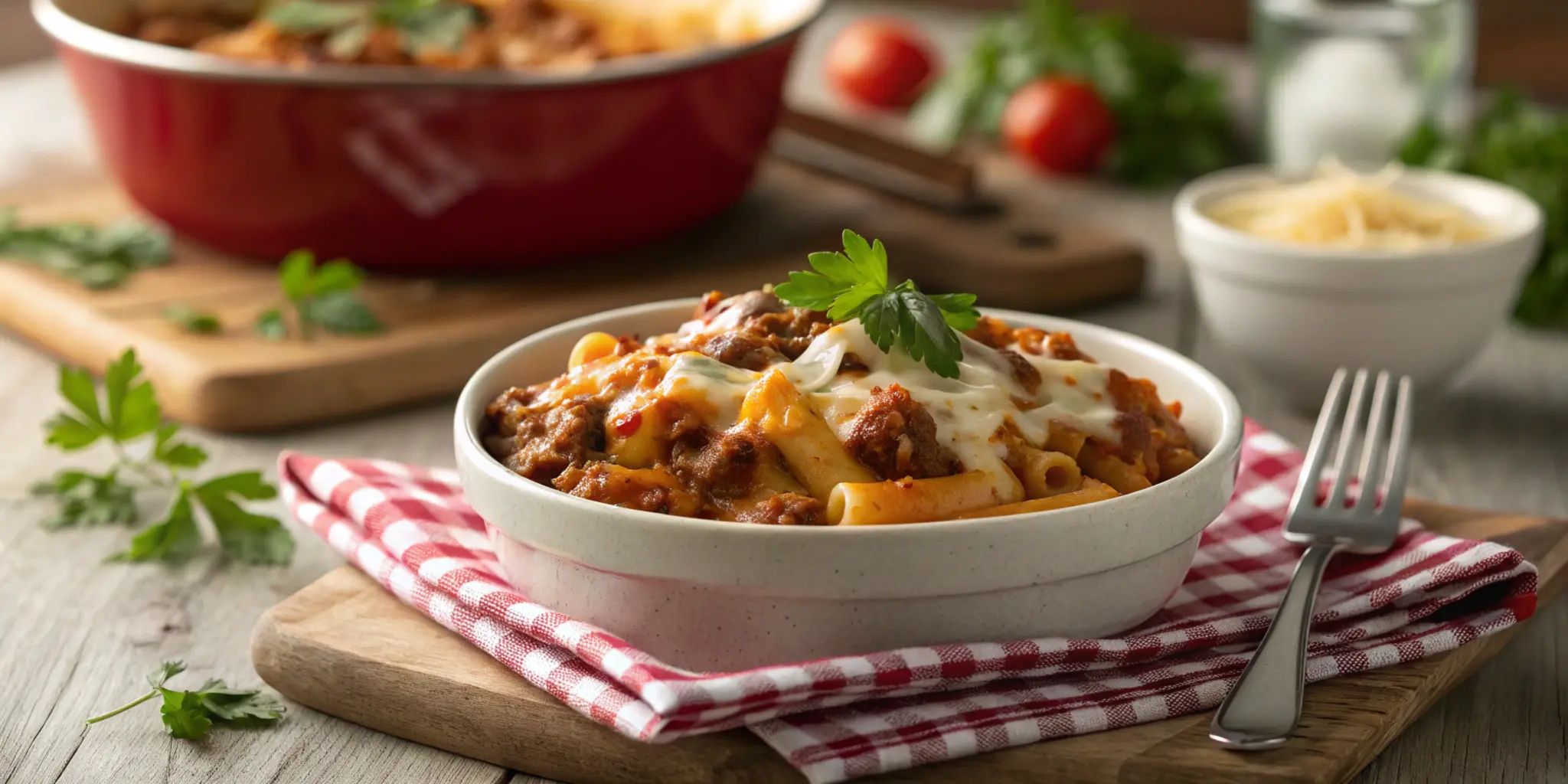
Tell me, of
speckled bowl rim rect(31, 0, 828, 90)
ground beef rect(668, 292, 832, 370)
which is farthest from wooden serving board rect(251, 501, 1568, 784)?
speckled bowl rim rect(31, 0, 828, 90)

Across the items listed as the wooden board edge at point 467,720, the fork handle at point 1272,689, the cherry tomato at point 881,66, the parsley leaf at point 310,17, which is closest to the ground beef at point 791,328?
the wooden board edge at point 467,720

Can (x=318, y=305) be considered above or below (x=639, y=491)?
below

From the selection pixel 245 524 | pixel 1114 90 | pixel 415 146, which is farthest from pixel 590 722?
pixel 1114 90

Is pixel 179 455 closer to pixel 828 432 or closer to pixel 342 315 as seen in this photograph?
pixel 342 315

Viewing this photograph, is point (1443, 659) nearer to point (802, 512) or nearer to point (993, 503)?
point (993, 503)

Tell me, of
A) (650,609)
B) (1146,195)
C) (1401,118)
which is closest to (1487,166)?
(1401,118)

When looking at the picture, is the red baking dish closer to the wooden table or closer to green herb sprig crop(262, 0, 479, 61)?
green herb sprig crop(262, 0, 479, 61)

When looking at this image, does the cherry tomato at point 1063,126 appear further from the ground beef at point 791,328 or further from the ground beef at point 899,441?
the ground beef at point 899,441
